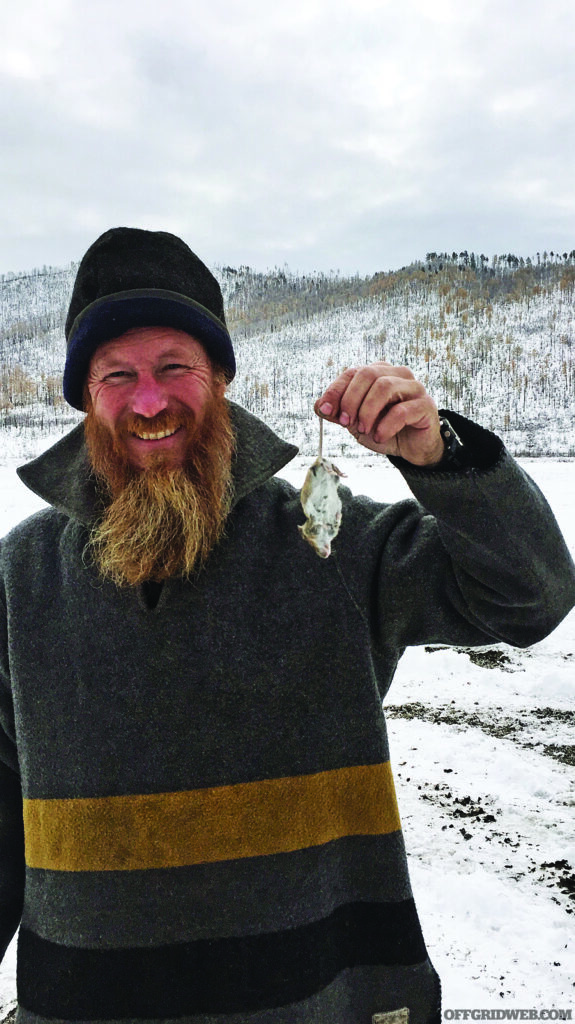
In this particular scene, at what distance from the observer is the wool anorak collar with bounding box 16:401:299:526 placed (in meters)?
1.50

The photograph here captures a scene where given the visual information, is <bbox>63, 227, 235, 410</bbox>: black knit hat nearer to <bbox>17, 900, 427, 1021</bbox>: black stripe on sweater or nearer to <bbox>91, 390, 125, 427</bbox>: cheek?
<bbox>91, 390, 125, 427</bbox>: cheek

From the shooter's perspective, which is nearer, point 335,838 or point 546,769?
point 335,838

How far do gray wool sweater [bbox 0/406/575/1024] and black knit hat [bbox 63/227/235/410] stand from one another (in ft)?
1.61

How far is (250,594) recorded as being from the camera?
1.42m

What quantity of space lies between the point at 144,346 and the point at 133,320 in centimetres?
7

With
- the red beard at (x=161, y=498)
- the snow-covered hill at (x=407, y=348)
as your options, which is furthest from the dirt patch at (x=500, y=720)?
the snow-covered hill at (x=407, y=348)

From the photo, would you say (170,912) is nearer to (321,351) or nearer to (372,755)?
(372,755)

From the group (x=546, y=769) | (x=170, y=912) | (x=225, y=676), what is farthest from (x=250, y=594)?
(x=546, y=769)

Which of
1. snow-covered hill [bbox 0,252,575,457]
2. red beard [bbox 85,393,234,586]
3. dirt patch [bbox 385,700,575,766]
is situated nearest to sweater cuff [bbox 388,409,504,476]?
red beard [bbox 85,393,234,586]

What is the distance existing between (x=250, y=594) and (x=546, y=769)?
11.0 ft

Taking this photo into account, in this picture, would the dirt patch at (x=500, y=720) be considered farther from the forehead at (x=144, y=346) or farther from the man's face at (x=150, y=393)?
the forehead at (x=144, y=346)

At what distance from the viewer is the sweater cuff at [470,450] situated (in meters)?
1.21

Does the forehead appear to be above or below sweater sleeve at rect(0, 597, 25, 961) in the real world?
above

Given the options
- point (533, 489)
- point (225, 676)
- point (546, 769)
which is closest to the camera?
point (533, 489)
